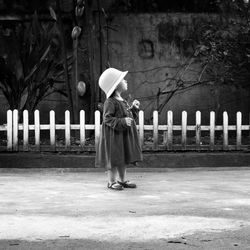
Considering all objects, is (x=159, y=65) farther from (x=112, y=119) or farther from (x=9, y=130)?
(x=112, y=119)

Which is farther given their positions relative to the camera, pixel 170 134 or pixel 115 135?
pixel 170 134

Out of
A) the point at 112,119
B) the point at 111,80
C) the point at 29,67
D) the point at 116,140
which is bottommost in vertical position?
the point at 116,140

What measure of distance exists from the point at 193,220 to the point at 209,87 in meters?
6.48

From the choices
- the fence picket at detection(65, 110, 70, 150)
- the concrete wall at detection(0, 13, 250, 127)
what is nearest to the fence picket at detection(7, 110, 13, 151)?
the fence picket at detection(65, 110, 70, 150)

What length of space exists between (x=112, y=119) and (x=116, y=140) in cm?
25

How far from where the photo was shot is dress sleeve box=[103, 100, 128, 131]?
23.1 feet

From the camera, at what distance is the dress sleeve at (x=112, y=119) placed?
704 centimetres

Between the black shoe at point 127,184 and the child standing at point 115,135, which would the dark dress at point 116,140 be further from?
the black shoe at point 127,184

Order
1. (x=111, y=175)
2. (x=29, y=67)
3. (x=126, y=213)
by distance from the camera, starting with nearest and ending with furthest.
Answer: (x=126, y=213) < (x=111, y=175) < (x=29, y=67)

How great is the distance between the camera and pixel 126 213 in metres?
5.60

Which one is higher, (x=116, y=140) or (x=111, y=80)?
(x=111, y=80)

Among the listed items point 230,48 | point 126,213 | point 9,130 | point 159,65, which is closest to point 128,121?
point 126,213

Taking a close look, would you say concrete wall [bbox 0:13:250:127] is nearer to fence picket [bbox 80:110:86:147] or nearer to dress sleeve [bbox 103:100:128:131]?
fence picket [bbox 80:110:86:147]

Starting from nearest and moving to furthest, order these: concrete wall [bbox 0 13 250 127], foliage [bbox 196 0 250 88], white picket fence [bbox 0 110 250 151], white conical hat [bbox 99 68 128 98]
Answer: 1. white conical hat [bbox 99 68 128 98]
2. white picket fence [bbox 0 110 250 151]
3. foliage [bbox 196 0 250 88]
4. concrete wall [bbox 0 13 250 127]
